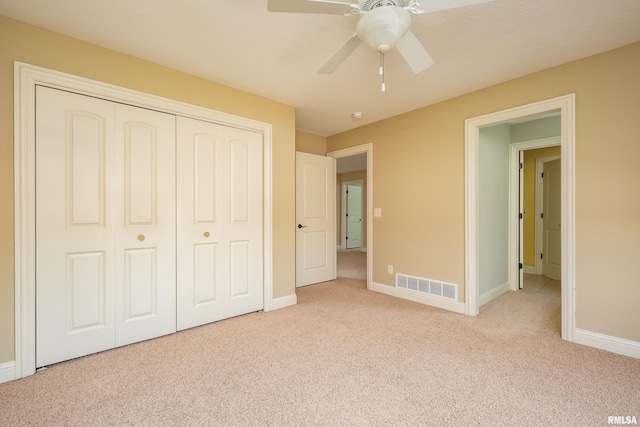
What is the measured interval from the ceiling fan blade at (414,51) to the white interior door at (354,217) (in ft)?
22.7

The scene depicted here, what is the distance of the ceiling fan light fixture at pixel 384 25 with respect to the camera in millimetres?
1395

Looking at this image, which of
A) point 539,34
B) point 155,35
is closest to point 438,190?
point 539,34

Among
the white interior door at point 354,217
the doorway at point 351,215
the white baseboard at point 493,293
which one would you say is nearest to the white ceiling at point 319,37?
the white baseboard at point 493,293

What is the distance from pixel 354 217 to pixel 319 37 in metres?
7.05

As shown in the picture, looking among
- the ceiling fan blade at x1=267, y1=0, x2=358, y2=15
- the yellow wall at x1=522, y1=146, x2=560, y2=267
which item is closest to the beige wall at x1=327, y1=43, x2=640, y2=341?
the ceiling fan blade at x1=267, y1=0, x2=358, y2=15

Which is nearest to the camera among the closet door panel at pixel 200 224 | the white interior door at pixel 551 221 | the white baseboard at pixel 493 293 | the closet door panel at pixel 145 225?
the closet door panel at pixel 145 225

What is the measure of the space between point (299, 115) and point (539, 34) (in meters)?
2.51

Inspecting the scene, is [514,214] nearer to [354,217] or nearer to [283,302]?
[283,302]

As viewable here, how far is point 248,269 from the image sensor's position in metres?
3.01

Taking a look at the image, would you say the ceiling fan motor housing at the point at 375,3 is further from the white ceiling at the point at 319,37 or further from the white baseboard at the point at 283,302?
the white baseboard at the point at 283,302

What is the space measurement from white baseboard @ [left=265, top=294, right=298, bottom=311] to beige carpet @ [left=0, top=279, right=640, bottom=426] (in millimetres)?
403

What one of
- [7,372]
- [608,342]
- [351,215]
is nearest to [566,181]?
[608,342]

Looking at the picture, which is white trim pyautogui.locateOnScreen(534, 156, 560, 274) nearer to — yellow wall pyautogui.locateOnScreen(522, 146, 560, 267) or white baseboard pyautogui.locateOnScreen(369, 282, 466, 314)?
yellow wall pyautogui.locateOnScreen(522, 146, 560, 267)

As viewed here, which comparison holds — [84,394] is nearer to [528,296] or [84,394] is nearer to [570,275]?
[570,275]
